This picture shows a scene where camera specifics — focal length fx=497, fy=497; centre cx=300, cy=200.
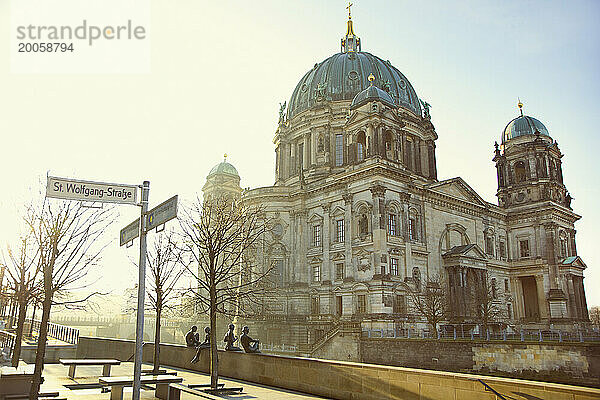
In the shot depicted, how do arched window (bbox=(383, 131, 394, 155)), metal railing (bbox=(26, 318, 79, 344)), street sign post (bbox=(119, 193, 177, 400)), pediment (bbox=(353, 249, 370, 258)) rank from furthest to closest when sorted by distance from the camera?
1. arched window (bbox=(383, 131, 394, 155))
2. pediment (bbox=(353, 249, 370, 258))
3. metal railing (bbox=(26, 318, 79, 344))
4. street sign post (bbox=(119, 193, 177, 400))

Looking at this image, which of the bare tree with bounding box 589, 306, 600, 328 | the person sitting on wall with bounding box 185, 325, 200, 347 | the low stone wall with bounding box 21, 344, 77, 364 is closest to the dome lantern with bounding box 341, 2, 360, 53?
the bare tree with bounding box 589, 306, 600, 328

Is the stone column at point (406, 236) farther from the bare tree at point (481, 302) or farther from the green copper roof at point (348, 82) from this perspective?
the green copper roof at point (348, 82)

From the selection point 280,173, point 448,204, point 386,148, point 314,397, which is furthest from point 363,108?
point 314,397

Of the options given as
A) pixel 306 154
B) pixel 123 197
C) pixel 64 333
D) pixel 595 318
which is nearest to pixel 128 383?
pixel 123 197

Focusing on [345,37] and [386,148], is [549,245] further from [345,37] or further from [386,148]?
[345,37]

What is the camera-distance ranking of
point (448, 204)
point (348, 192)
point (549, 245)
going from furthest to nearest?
1. point (549, 245)
2. point (448, 204)
3. point (348, 192)

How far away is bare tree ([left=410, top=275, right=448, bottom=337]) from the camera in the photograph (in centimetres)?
4431

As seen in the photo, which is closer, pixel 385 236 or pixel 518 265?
pixel 385 236

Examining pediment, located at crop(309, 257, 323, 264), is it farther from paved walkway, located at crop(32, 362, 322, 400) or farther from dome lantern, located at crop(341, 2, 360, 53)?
dome lantern, located at crop(341, 2, 360, 53)

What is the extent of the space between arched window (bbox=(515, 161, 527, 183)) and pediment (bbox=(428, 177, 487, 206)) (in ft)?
32.2

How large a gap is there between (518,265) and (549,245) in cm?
436

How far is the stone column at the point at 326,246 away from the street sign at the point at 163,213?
134ft

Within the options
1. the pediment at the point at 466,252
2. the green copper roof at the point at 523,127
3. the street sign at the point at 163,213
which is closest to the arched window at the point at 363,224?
the pediment at the point at 466,252

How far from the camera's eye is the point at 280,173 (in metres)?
67.1
